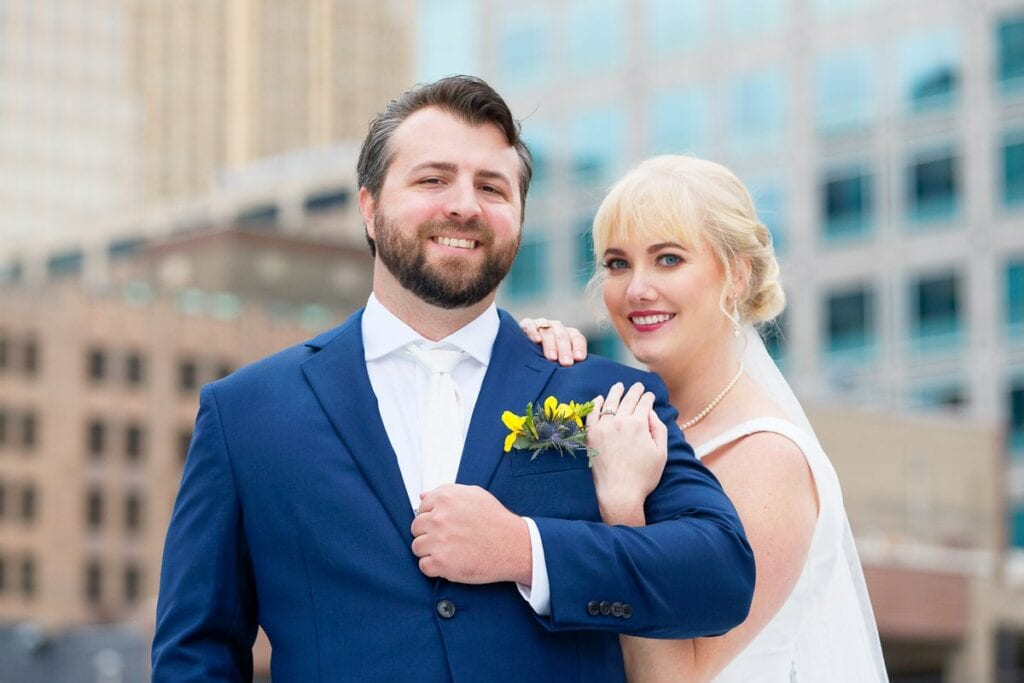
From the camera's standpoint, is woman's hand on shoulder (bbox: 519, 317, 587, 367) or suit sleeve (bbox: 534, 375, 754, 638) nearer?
suit sleeve (bbox: 534, 375, 754, 638)

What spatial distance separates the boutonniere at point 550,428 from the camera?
3941 millimetres

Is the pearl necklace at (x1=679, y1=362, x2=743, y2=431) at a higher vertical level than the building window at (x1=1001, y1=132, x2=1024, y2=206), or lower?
lower

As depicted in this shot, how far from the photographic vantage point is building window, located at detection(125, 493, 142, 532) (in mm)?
92000

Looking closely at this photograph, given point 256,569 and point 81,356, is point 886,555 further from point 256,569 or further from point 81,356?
point 81,356

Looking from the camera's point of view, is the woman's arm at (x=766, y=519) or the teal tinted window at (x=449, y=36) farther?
the teal tinted window at (x=449, y=36)

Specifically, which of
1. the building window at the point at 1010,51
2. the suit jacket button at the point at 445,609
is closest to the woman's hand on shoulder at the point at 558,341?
the suit jacket button at the point at 445,609

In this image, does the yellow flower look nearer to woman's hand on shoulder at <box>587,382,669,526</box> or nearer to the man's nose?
woman's hand on shoulder at <box>587,382,669,526</box>

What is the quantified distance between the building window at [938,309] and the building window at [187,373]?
4801cm

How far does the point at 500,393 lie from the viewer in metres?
4.10

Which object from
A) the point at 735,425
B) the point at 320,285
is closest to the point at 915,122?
the point at 735,425

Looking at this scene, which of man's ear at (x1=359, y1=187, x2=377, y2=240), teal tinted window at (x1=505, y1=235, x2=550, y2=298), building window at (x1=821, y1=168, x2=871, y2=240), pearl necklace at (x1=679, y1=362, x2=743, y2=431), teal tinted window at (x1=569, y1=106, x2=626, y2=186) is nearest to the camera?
man's ear at (x1=359, y1=187, x2=377, y2=240)

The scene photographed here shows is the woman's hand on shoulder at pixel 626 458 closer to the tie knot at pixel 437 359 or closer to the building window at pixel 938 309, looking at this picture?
the tie knot at pixel 437 359

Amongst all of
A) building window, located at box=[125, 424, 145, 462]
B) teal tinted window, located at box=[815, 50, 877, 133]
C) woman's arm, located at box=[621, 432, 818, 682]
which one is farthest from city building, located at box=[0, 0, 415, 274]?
woman's arm, located at box=[621, 432, 818, 682]

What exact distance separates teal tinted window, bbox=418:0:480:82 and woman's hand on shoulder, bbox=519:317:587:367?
55.8 m
